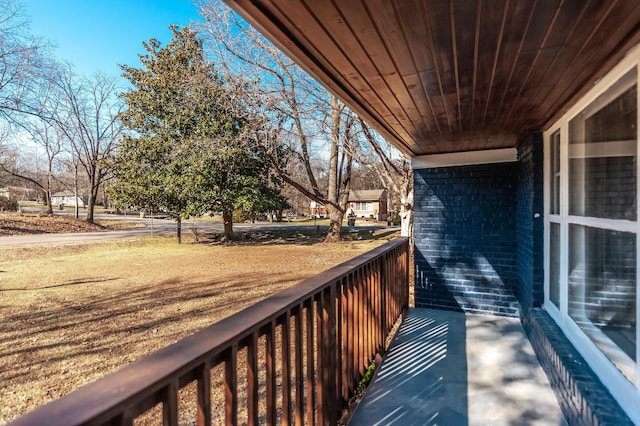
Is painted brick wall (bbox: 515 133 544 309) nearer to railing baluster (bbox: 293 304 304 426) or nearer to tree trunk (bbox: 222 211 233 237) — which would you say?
railing baluster (bbox: 293 304 304 426)

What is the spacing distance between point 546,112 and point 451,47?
1.52m

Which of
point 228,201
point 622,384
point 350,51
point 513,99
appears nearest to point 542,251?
point 513,99

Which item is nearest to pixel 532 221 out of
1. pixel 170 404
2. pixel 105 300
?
pixel 170 404

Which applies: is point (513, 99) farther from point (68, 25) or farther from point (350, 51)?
point (68, 25)

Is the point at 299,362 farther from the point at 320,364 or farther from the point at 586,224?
the point at 586,224

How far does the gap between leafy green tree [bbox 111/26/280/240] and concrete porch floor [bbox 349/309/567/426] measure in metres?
10.1

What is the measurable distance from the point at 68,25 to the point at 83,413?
10.2 meters

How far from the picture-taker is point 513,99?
2355 millimetres

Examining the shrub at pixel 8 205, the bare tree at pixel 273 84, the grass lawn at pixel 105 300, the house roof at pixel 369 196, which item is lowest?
the grass lawn at pixel 105 300

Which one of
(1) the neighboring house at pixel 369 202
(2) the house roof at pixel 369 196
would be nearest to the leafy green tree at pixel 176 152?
(2) the house roof at pixel 369 196

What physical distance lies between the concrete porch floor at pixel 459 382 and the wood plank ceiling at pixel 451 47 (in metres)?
1.98

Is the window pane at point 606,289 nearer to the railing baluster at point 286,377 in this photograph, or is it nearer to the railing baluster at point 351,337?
the railing baluster at point 351,337

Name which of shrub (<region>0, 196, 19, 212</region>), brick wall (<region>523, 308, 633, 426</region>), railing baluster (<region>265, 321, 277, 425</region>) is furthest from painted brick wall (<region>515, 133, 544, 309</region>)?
shrub (<region>0, 196, 19, 212</region>)

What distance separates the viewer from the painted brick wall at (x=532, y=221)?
315 cm
